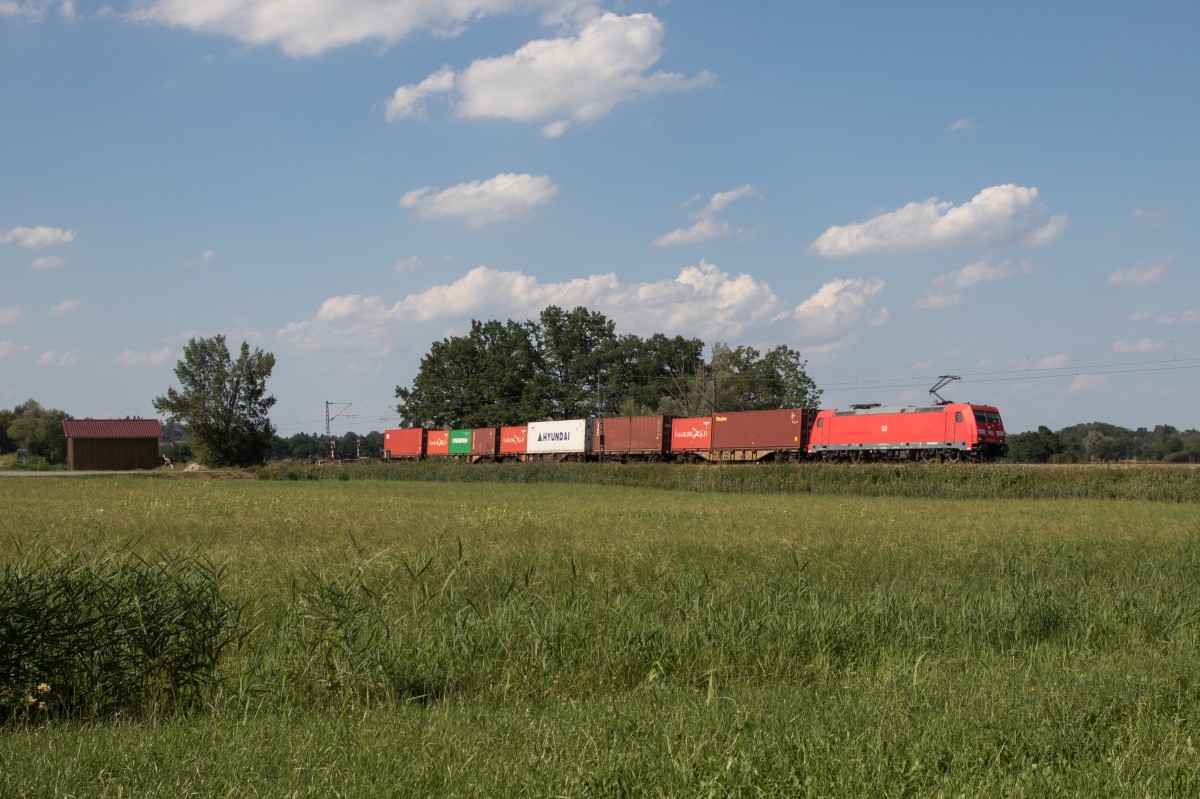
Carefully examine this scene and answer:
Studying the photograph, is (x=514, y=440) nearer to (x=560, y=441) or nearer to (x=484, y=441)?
(x=484, y=441)

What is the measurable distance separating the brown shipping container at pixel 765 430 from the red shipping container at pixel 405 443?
3611 cm

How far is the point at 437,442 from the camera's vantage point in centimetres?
8538

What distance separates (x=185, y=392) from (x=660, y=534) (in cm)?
9033

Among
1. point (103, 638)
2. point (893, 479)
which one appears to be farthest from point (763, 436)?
point (103, 638)

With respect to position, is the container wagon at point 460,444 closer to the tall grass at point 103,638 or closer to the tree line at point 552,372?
the tree line at point 552,372

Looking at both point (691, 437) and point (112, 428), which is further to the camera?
point (112, 428)

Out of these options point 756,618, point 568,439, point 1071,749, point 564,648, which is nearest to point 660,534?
point 756,618

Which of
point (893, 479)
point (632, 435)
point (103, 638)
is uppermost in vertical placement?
point (632, 435)

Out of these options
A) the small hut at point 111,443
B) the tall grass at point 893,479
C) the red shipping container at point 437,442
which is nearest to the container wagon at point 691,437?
the tall grass at point 893,479

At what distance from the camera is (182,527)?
18172 millimetres

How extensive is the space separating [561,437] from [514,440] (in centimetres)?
656

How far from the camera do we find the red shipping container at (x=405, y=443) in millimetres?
86562

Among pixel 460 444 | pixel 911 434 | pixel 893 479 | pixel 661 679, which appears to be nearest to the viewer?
pixel 661 679

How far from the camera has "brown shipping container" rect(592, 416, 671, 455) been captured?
63806 millimetres
